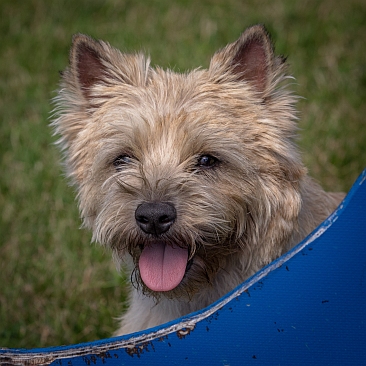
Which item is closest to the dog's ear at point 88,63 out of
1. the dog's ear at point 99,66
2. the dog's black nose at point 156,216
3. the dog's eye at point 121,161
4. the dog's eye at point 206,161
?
the dog's ear at point 99,66

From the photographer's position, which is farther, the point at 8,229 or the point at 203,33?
the point at 203,33

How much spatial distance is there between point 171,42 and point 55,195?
2.66 metres

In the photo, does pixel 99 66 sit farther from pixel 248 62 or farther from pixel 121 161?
pixel 248 62

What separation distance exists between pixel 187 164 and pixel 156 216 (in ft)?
1.18

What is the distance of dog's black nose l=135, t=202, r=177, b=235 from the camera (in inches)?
93.0

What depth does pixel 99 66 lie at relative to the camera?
2.99 m

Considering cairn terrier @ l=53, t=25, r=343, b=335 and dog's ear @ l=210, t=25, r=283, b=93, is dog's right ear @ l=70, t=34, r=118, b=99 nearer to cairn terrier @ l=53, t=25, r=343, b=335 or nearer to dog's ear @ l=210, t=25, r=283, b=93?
cairn terrier @ l=53, t=25, r=343, b=335

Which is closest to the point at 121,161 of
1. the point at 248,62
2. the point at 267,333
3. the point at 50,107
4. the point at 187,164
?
the point at 187,164

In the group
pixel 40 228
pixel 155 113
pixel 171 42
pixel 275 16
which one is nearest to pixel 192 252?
pixel 155 113

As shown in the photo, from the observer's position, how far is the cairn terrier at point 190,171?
8.14 feet

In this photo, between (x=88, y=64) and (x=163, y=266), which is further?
(x=88, y=64)

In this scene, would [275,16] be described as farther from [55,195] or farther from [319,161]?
[55,195]

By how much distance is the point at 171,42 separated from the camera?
6.70 metres

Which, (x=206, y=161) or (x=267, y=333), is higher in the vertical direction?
(x=206, y=161)
